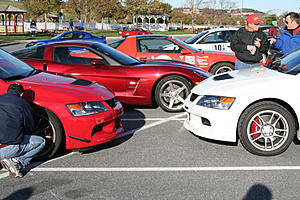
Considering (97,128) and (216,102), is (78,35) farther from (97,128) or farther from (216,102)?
(216,102)

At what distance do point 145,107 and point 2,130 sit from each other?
4.19 meters

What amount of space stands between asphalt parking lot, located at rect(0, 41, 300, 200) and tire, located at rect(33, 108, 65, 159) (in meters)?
0.15

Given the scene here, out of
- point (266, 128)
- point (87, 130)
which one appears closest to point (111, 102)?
point (87, 130)

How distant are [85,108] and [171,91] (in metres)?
2.91

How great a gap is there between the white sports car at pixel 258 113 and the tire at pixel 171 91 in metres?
2.26

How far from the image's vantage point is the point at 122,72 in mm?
7031

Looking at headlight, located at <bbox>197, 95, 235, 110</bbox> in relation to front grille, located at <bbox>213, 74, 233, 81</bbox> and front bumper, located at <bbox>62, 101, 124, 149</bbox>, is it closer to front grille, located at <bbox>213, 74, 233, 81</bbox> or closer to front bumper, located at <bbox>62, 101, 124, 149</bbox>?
front grille, located at <bbox>213, 74, 233, 81</bbox>

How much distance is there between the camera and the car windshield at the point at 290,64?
5.01 m

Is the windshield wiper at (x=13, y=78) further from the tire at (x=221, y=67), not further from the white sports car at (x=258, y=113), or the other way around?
the tire at (x=221, y=67)

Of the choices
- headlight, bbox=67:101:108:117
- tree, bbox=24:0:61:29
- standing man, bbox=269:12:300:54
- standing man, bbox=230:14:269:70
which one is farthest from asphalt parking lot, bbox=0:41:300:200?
tree, bbox=24:0:61:29

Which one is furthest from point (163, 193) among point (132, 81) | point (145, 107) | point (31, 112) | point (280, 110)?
point (145, 107)

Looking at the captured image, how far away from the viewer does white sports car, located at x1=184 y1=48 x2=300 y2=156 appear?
464cm

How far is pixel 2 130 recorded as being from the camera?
385 centimetres

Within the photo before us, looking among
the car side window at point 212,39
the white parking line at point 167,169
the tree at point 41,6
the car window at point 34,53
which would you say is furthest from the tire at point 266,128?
the tree at point 41,6
